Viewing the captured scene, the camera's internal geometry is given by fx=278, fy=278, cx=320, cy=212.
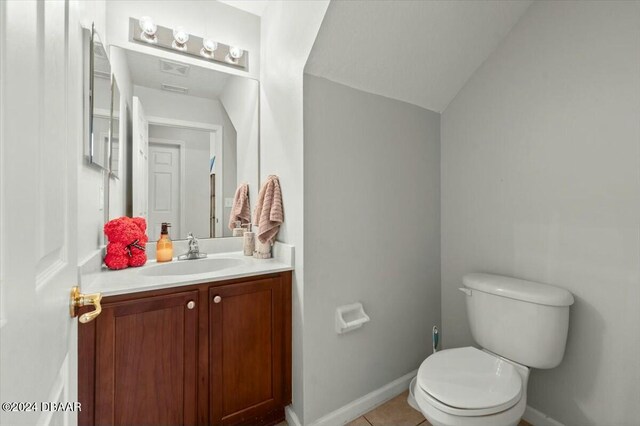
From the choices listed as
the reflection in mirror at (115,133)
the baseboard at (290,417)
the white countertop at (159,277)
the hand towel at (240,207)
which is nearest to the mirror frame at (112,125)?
the reflection in mirror at (115,133)

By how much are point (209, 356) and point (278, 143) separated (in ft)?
3.91

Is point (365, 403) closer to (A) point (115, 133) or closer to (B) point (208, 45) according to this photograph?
(A) point (115, 133)

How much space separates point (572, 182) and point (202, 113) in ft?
7.12

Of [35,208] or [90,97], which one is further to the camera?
[90,97]

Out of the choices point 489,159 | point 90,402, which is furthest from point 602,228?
point 90,402

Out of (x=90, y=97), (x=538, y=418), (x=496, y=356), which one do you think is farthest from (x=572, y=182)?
(x=90, y=97)

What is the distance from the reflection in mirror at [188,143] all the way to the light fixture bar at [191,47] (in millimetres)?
79

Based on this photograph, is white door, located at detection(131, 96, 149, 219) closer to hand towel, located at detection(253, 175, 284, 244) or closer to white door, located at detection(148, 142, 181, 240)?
white door, located at detection(148, 142, 181, 240)

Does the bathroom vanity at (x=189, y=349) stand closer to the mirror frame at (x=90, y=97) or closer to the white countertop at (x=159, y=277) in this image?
the white countertop at (x=159, y=277)

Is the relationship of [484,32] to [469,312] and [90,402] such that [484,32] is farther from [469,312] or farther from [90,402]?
[90,402]

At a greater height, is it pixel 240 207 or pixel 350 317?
pixel 240 207

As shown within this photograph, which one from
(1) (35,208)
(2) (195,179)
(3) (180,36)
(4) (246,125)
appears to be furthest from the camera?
(4) (246,125)

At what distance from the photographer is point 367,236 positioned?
1640 millimetres

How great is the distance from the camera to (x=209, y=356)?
130cm
